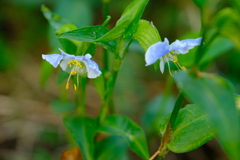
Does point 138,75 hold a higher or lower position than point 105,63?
lower

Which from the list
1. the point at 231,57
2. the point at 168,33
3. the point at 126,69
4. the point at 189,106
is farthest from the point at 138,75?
the point at 189,106

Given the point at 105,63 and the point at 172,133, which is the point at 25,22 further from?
the point at 172,133

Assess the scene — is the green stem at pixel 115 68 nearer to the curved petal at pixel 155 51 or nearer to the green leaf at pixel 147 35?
the green leaf at pixel 147 35

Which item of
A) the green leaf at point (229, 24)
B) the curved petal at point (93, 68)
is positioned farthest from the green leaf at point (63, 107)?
the green leaf at point (229, 24)

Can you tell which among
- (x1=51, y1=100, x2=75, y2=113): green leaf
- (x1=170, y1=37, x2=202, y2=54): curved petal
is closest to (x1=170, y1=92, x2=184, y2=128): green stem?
(x1=170, y1=37, x2=202, y2=54): curved petal

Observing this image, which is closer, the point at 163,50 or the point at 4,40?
the point at 163,50

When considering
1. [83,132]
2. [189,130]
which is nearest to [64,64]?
[83,132]
